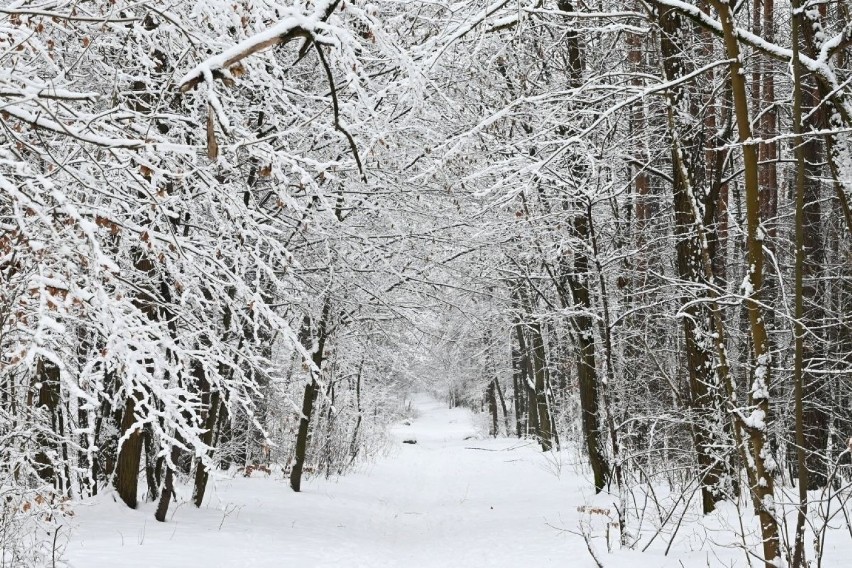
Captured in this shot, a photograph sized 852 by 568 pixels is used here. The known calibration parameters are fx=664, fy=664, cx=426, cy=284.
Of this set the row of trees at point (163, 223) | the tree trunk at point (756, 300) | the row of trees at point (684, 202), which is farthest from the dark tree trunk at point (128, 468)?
→ the tree trunk at point (756, 300)

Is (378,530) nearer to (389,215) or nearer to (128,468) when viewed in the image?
(128,468)

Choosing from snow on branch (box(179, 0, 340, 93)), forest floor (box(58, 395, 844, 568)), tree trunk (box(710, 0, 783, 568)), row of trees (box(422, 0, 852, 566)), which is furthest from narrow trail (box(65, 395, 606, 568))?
snow on branch (box(179, 0, 340, 93))

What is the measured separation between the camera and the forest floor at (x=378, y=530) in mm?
6074

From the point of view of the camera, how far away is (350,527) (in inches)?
360

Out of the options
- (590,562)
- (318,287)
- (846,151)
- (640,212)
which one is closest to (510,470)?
(640,212)

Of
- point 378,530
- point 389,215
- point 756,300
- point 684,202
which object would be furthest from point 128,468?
point 756,300

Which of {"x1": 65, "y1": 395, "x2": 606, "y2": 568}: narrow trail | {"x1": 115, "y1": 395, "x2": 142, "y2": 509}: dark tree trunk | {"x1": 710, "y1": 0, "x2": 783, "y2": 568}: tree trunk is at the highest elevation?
{"x1": 710, "y1": 0, "x2": 783, "y2": 568}: tree trunk

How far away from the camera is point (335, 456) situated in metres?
15.3

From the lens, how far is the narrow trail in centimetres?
633

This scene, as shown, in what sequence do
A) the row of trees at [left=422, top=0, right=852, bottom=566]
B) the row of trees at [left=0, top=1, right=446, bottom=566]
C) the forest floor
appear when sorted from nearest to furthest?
the row of trees at [left=0, top=1, right=446, bottom=566] < the row of trees at [left=422, top=0, right=852, bottom=566] < the forest floor

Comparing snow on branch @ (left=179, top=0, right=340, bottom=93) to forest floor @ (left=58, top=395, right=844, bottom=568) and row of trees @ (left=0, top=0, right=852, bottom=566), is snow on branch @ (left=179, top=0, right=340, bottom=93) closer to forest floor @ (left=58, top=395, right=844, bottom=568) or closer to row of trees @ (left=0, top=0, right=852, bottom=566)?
row of trees @ (left=0, top=0, right=852, bottom=566)

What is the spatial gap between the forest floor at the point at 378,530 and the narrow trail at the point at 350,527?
2cm

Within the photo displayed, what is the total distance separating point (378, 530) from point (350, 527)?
0.43m

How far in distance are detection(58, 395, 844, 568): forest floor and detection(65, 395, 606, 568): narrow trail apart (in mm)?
16
